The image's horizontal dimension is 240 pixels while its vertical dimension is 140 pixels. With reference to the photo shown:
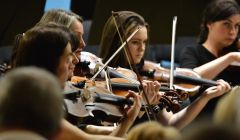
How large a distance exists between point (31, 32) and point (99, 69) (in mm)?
972

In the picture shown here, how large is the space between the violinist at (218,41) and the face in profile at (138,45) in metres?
0.56

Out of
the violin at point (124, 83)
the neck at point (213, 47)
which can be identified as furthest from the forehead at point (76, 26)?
the neck at point (213, 47)

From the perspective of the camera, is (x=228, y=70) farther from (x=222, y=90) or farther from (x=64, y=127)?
(x=64, y=127)

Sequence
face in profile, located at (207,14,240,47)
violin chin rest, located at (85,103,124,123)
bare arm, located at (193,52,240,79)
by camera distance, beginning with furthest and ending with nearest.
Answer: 1. face in profile, located at (207,14,240,47)
2. bare arm, located at (193,52,240,79)
3. violin chin rest, located at (85,103,124,123)

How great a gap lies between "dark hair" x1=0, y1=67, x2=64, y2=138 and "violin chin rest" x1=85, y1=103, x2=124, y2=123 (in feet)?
4.70

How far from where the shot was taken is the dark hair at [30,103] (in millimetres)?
1552

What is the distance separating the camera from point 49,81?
5.18ft

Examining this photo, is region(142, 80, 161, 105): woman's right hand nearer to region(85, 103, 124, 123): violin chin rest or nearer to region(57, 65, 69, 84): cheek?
region(85, 103, 124, 123): violin chin rest

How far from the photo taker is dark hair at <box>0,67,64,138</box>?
155cm

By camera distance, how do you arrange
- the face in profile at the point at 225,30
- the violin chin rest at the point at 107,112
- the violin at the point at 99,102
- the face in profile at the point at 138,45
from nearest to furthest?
the violin at the point at 99,102, the violin chin rest at the point at 107,112, the face in profile at the point at 138,45, the face in profile at the point at 225,30

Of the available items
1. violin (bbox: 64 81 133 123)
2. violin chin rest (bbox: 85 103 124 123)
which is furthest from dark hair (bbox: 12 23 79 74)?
violin chin rest (bbox: 85 103 124 123)

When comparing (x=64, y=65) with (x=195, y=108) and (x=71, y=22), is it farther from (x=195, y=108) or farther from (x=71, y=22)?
(x=195, y=108)

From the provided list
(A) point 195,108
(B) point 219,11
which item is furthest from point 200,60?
(A) point 195,108

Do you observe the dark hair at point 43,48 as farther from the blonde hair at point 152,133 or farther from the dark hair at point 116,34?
the dark hair at point 116,34
